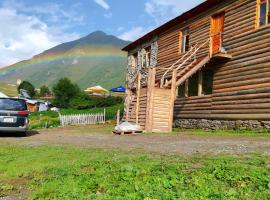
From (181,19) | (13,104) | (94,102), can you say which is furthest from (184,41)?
(94,102)

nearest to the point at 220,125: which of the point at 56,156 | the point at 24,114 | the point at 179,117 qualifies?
the point at 179,117

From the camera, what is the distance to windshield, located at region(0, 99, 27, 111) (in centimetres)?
1636

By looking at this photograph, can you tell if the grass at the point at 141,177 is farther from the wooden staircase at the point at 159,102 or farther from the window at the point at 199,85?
the window at the point at 199,85

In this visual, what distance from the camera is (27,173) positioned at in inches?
303

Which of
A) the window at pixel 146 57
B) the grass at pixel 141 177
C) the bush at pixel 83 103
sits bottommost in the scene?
the grass at pixel 141 177

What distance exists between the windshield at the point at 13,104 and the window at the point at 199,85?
10.6 meters

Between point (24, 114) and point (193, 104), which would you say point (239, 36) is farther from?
point (24, 114)

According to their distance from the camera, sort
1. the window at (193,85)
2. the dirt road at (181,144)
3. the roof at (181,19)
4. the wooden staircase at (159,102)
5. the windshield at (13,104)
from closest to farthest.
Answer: the dirt road at (181,144), the windshield at (13,104), the wooden staircase at (159,102), the roof at (181,19), the window at (193,85)

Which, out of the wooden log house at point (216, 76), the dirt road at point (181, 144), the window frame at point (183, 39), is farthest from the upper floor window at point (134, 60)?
the dirt road at point (181, 144)

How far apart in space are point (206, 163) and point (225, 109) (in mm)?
12532

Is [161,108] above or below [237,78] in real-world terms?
below

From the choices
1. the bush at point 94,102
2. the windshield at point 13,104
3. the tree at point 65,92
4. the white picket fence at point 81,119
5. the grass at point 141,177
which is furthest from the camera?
the tree at point 65,92

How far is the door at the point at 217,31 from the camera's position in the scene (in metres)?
20.4

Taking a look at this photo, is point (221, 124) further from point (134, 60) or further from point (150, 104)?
point (134, 60)
